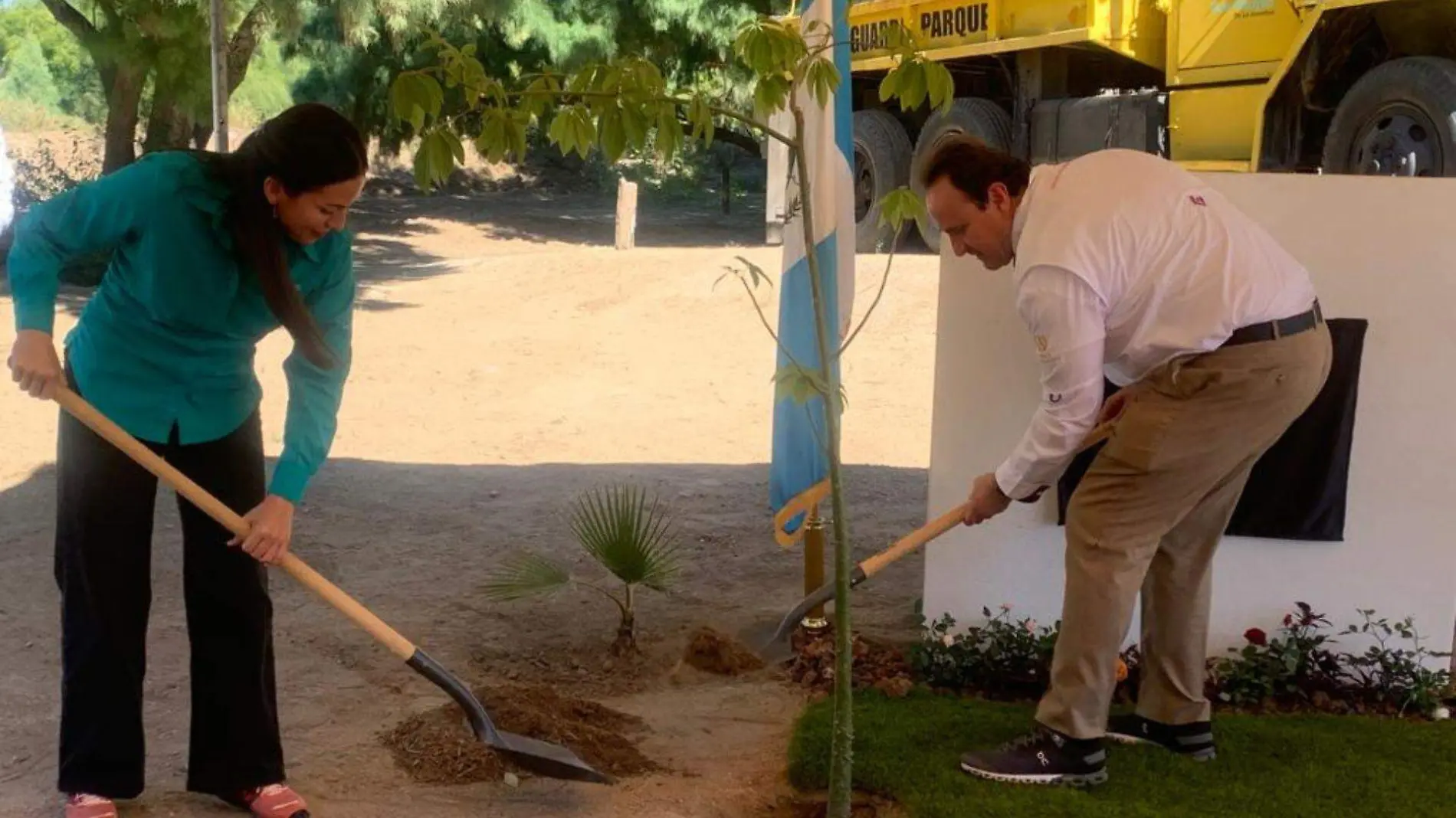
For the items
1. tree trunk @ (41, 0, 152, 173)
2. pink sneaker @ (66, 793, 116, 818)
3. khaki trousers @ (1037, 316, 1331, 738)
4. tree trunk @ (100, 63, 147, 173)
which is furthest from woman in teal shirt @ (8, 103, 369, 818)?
tree trunk @ (100, 63, 147, 173)

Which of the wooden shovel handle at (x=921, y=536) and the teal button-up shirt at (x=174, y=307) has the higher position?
the teal button-up shirt at (x=174, y=307)

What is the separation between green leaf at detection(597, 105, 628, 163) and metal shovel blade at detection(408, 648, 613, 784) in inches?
49.9

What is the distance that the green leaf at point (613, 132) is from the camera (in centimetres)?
264

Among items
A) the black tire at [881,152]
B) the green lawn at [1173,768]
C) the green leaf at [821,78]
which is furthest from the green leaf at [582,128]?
the black tire at [881,152]

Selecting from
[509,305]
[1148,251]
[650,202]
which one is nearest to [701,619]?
[1148,251]

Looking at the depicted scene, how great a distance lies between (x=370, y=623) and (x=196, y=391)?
2.01ft

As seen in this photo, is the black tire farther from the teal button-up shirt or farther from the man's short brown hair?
the teal button-up shirt

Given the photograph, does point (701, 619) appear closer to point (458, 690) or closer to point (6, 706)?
point (458, 690)

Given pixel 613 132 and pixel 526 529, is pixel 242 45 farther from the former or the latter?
pixel 613 132

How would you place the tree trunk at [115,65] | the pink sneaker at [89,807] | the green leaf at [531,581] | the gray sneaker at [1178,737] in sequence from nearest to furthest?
the pink sneaker at [89,807] → the gray sneaker at [1178,737] → the green leaf at [531,581] → the tree trunk at [115,65]

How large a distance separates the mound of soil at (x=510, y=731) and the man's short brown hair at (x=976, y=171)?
1.56 m

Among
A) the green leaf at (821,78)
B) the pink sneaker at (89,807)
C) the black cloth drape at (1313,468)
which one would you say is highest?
the green leaf at (821,78)

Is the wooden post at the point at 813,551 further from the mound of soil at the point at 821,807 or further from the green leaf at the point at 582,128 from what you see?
the green leaf at the point at 582,128

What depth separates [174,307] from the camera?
2799mm
